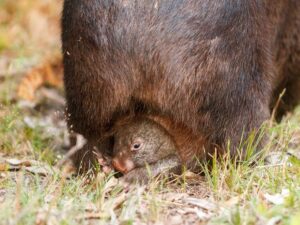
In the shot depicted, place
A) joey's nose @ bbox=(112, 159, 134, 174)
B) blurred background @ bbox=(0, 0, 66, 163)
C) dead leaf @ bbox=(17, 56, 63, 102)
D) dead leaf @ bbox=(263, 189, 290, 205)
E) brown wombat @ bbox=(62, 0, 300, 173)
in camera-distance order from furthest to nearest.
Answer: dead leaf @ bbox=(17, 56, 63, 102), blurred background @ bbox=(0, 0, 66, 163), joey's nose @ bbox=(112, 159, 134, 174), brown wombat @ bbox=(62, 0, 300, 173), dead leaf @ bbox=(263, 189, 290, 205)

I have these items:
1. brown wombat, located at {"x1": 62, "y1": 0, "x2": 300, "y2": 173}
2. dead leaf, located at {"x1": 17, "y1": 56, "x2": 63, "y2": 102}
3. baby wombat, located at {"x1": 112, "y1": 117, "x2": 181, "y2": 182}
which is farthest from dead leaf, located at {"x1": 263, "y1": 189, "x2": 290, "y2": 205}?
dead leaf, located at {"x1": 17, "y1": 56, "x2": 63, "y2": 102}

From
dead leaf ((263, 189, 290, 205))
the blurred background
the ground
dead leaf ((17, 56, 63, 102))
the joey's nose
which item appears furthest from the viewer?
dead leaf ((17, 56, 63, 102))

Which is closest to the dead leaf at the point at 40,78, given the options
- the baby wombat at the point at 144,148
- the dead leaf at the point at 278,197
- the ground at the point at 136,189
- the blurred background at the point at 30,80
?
the blurred background at the point at 30,80

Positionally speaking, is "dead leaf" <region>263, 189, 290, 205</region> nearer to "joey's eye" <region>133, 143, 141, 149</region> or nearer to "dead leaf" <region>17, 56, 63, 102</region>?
"joey's eye" <region>133, 143, 141, 149</region>

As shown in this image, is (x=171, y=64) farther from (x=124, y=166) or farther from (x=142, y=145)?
(x=124, y=166)

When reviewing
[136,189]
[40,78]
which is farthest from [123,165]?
[40,78]

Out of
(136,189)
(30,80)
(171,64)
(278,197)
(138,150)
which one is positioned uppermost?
(30,80)

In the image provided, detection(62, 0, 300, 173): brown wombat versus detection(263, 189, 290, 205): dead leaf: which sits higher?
detection(62, 0, 300, 173): brown wombat
